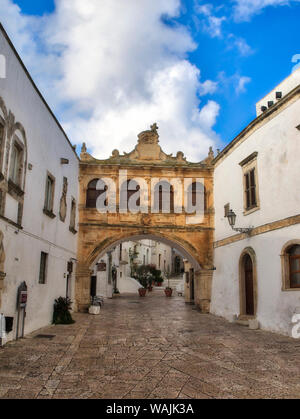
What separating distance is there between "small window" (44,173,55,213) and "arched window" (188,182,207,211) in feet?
22.7

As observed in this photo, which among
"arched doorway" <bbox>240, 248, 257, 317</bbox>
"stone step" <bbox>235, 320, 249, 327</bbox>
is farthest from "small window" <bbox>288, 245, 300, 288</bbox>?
"stone step" <bbox>235, 320, 249, 327</bbox>

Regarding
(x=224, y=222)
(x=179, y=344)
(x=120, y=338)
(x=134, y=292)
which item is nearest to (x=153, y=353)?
(x=179, y=344)

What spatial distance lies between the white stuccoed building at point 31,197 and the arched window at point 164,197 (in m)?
4.47

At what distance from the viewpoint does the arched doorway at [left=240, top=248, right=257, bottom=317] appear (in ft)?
40.7

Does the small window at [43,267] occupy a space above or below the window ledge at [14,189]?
below

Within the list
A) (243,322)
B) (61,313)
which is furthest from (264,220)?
(61,313)

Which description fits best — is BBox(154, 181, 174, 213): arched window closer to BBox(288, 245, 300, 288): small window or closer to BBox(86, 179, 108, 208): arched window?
BBox(86, 179, 108, 208): arched window

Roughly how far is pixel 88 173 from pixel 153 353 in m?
10.6

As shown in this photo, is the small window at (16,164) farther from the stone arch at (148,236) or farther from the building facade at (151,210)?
the stone arch at (148,236)

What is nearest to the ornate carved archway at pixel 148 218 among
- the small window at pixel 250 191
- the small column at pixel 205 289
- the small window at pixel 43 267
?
the small column at pixel 205 289

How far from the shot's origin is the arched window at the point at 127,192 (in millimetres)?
16500

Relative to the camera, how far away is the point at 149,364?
6461 mm

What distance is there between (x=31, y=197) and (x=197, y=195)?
29.1ft

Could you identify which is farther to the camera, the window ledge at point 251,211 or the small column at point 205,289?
the small column at point 205,289
